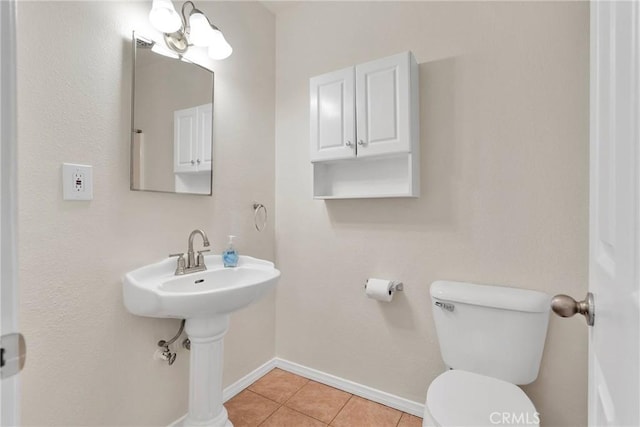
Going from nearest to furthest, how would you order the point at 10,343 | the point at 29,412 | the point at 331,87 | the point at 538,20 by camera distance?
the point at 10,343, the point at 29,412, the point at 538,20, the point at 331,87

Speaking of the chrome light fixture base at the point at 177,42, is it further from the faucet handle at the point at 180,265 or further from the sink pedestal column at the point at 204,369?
the sink pedestal column at the point at 204,369

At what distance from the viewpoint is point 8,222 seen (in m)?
0.37

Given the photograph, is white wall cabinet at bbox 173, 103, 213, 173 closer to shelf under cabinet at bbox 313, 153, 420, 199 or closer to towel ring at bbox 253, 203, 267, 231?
towel ring at bbox 253, 203, 267, 231

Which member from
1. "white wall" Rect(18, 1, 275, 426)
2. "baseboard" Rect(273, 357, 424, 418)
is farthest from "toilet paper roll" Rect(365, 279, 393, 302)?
"white wall" Rect(18, 1, 275, 426)

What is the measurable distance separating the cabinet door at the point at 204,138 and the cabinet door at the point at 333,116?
572 millimetres

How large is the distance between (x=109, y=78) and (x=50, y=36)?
21cm

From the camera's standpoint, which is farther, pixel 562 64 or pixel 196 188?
pixel 196 188

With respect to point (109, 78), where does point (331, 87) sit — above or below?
above

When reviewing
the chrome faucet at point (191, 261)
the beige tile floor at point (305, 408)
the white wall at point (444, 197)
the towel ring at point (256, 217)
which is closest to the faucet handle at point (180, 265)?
the chrome faucet at point (191, 261)

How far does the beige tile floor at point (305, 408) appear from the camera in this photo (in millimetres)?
1600

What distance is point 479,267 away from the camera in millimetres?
1477
